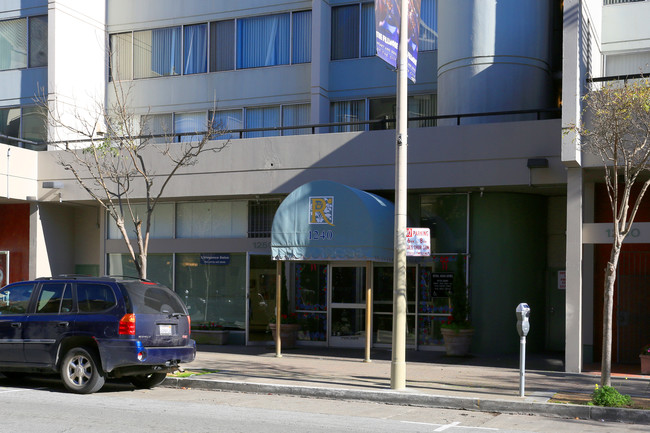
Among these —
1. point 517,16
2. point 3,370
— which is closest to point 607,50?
point 517,16

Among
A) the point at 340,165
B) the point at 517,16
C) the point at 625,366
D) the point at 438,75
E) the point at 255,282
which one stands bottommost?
the point at 625,366

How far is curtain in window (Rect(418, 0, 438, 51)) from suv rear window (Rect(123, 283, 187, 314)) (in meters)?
10.9

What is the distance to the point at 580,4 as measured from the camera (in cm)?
1514

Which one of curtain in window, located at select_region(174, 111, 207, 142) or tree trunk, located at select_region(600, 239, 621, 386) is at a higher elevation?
curtain in window, located at select_region(174, 111, 207, 142)

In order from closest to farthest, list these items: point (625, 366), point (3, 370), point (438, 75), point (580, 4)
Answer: point (3, 370)
point (580, 4)
point (625, 366)
point (438, 75)

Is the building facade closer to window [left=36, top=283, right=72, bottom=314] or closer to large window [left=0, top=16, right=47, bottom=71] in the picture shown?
large window [left=0, top=16, right=47, bottom=71]

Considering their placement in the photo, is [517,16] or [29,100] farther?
[29,100]

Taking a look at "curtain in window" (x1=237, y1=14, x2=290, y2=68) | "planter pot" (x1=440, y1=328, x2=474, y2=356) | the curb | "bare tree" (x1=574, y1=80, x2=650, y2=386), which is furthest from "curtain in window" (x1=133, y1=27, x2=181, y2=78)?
"bare tree" (x1=574, y1=80, x2=650, y2=386)

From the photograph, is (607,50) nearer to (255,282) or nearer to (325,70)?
(325,70)

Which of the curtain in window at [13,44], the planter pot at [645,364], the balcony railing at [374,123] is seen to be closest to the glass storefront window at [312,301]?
the balcony railing at [374,123]

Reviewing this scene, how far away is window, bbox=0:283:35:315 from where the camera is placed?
12938 mm

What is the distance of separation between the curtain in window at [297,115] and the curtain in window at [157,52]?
3855 millimetres

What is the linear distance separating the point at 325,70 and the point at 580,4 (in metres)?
8.08

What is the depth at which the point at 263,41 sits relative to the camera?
889 inches
